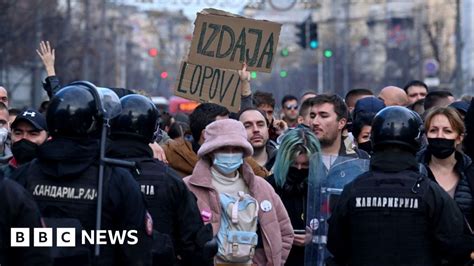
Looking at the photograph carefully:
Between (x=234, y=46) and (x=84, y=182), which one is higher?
(x=234, y=46)

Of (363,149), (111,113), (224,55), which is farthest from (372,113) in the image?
(111,113)

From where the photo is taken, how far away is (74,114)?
22.9 feet

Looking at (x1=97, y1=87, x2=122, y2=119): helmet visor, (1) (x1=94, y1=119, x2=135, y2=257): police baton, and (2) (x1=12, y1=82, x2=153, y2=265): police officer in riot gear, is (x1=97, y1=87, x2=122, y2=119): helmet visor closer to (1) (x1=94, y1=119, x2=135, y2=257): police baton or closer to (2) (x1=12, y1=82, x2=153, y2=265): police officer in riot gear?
(2) (x1=12, y1=82, x2=153, y2=265): police officer in riot gear

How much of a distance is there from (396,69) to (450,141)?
6647 centimetres

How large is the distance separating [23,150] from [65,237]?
2.42 meters

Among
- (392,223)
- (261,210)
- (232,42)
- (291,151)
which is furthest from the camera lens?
(232,42)

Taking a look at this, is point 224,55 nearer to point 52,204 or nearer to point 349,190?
point 349,190

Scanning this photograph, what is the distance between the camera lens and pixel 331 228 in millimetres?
8016

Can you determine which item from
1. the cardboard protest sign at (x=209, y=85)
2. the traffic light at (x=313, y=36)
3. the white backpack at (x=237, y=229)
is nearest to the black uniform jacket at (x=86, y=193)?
the white backpack at (x=237, y=229)

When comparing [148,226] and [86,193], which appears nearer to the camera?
[86,193]

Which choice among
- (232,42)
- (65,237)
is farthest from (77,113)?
(232,42)

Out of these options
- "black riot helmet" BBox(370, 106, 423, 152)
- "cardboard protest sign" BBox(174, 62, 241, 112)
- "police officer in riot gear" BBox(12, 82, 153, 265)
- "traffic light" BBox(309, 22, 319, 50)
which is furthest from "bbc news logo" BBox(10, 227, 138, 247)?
"traffic light" BBox(309, 22, 319, 50)

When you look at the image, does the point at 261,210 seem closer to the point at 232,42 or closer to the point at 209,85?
the point at 209,85

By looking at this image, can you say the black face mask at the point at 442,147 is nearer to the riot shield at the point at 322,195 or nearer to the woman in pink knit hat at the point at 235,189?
the riot shield at the point at 322,195
